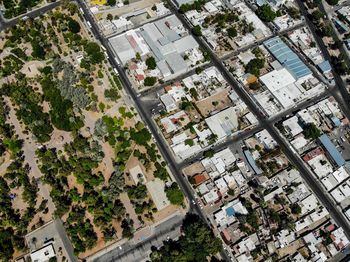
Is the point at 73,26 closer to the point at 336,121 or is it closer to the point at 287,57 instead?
the point at 287,57

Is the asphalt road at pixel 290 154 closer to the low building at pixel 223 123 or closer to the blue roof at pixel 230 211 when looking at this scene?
the low building at pixel 223 123

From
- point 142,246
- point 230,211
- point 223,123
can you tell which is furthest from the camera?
point 223,123

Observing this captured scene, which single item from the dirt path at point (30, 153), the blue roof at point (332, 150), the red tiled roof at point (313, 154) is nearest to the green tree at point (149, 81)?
the dirt path at point (30, 153)

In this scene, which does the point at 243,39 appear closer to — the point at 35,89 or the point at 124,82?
the point at 124,82

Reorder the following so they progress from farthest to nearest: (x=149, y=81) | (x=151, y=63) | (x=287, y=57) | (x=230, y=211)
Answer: (x=287, y=57) < (x=151, y=63) < (x=149, y=81) < (x=230, y=211)

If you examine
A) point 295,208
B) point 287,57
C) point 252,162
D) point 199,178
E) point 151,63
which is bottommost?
point 295,208

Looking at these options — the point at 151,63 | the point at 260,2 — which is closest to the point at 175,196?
the point at 151,63
